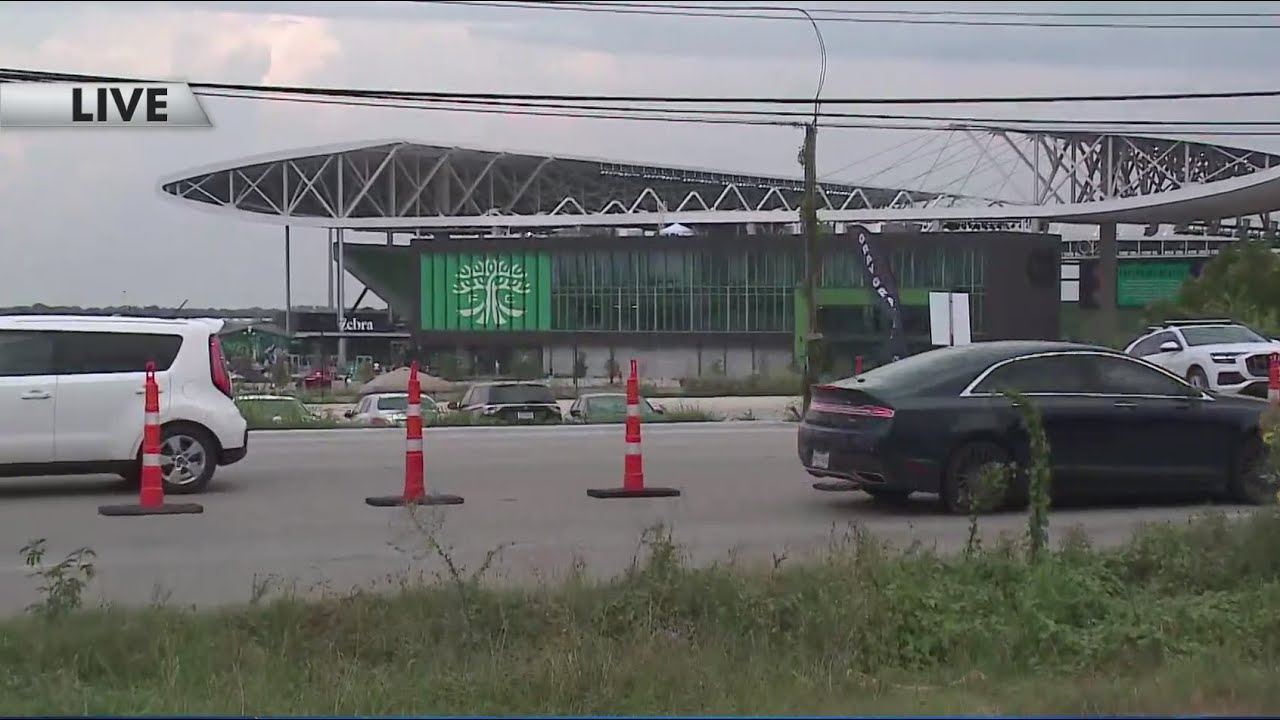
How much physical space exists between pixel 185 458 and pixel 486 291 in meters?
78.1

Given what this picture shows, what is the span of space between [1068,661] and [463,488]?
25.1 ft

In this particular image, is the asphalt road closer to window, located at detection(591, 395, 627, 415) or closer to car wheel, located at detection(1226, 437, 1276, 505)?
car wheel, located at detection(1226, 437, 1276, 505)

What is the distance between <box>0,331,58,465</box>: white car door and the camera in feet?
40.3

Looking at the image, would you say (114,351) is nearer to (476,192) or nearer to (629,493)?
(629,493)

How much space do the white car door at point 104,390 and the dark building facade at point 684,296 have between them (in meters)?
65.3

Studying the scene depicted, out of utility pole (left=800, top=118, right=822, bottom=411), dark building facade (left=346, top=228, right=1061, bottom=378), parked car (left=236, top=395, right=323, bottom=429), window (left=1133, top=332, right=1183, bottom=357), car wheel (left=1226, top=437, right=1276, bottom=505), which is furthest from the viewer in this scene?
dark building facade (left=346, top=228, right=1061, bottom=378)

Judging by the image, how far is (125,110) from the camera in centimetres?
1437

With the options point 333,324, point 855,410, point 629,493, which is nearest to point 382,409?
point 629,493

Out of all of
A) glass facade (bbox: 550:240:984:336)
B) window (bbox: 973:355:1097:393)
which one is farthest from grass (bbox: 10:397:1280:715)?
glass facade (bbox: 550:240:984:336)

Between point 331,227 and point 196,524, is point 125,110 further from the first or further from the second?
point 331,227

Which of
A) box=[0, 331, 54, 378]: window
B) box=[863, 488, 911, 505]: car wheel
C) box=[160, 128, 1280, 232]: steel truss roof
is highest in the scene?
box=[160, 128, 1280, 232]: steel truss roof

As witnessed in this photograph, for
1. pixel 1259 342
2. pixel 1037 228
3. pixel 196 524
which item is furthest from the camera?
pixel 1037 228

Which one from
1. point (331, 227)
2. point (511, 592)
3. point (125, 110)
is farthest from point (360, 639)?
point (331, 227)

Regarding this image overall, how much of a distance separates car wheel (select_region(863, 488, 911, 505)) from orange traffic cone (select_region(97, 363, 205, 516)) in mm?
A: 5780
